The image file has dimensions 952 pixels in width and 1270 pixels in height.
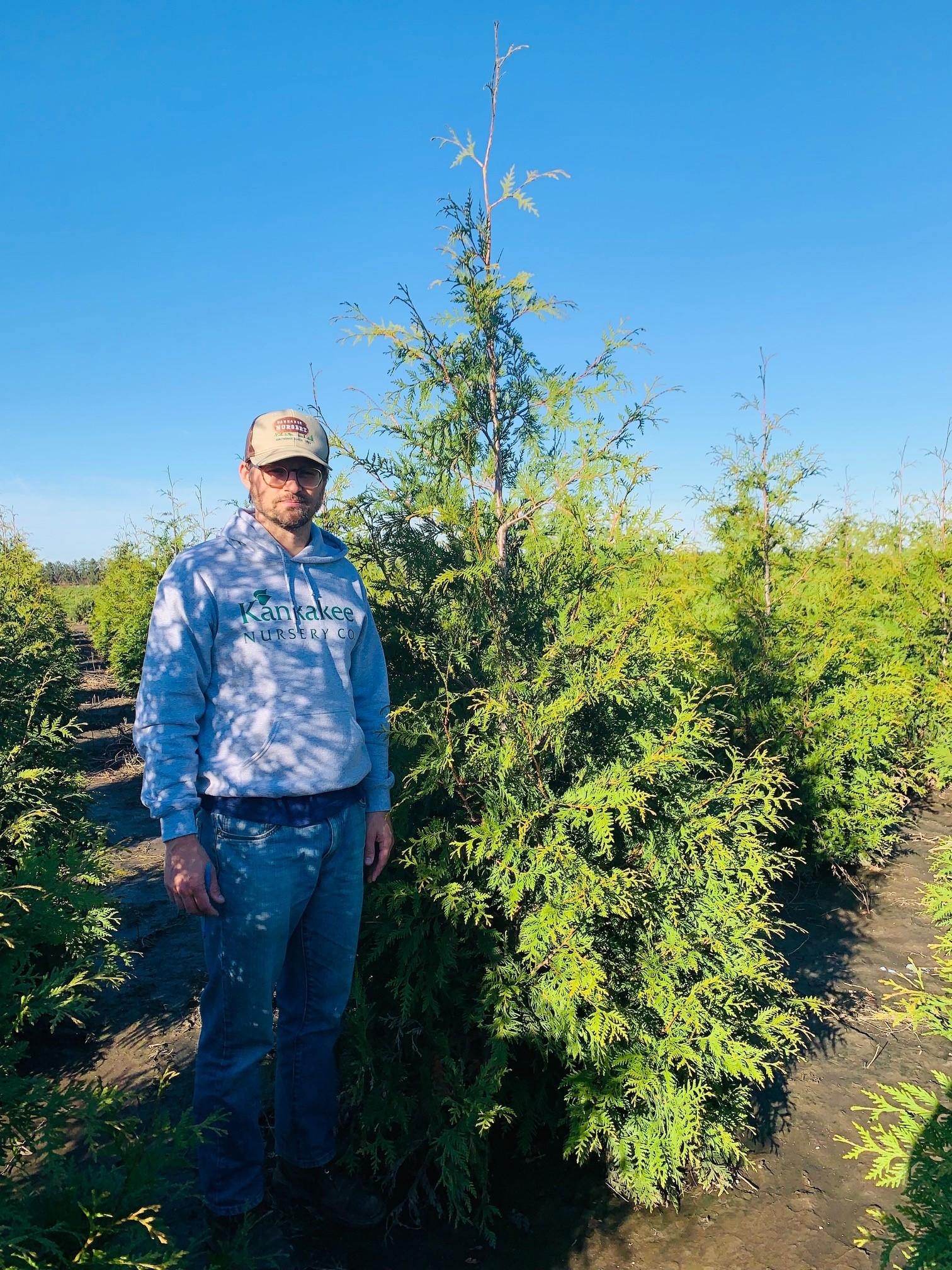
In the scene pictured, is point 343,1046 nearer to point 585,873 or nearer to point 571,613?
point 585,873

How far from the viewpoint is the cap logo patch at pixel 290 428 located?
2.55 metres

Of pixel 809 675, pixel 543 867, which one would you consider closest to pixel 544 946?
pixel 543 867

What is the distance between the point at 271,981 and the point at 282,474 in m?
1.80

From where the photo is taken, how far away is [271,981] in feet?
8.27

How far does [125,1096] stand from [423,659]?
199cm

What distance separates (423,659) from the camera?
11.1 ft

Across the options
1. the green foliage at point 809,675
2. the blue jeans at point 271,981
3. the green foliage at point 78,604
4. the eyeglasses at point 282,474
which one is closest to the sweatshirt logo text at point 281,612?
the eyeglasses at point 282,474

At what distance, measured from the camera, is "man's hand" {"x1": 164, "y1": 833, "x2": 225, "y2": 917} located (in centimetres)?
226

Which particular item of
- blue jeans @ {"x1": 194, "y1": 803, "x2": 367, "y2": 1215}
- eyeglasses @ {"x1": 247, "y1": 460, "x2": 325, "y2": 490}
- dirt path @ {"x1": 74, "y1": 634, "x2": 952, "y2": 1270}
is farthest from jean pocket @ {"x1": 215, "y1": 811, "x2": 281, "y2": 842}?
dirt path @ {"x1": 74, "y1": 634, "x2": 952, "y2": 1270}

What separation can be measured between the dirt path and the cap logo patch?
3.01 m

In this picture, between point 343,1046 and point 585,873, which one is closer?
point 585,873

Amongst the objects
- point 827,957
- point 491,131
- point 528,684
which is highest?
point 491,131

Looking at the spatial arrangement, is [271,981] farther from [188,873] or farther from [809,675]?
[809,675]

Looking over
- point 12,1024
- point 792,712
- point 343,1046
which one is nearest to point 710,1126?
point 343,1046
